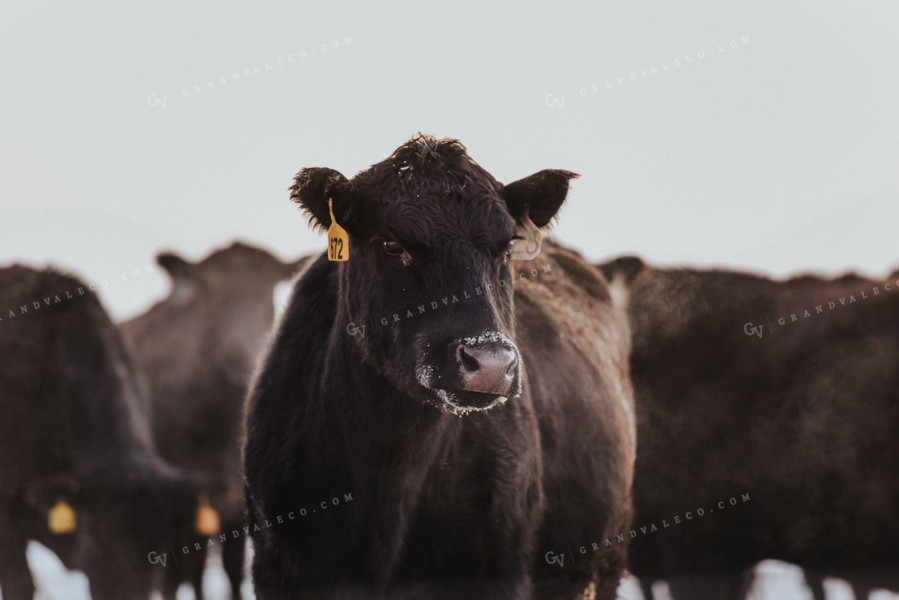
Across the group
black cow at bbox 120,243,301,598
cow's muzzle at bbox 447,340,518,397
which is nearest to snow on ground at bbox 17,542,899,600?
black cow at bbox 120,243,301,598

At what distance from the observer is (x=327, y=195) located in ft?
12.9

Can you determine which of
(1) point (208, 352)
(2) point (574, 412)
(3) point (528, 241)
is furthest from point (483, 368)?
(1) point (208, 352)

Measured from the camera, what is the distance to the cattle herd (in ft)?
12.7

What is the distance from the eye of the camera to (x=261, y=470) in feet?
13.2

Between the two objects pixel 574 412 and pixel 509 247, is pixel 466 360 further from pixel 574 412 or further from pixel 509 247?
pixel 574 412

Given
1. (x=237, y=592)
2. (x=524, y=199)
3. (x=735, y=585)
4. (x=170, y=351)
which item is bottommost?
(x=735, y=585)

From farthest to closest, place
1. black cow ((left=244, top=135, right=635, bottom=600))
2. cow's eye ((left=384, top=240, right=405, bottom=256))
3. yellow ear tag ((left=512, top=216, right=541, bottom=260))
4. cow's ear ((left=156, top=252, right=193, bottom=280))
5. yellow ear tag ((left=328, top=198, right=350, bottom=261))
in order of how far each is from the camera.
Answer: cow's ear ((left=156, top=252, right=193, bottom=280)) < yellow ear tag ((left=512, top=216, right=541, bottom=260)) < yellow ear tag ((left=328, top=198, right=350, bottom=261)) < cow's eye ((left=384, top=240, right=405, bottom=256)) < black cow ((left=244, top=135, right=635, bottom=600))

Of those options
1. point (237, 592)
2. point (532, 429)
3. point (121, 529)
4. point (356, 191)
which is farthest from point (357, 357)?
point (237, 592)

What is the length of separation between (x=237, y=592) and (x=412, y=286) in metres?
6.74

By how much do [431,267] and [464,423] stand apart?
79cm

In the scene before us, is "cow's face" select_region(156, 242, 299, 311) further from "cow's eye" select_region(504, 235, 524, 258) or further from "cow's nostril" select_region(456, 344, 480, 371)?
"cow's nostril" select_region(456, 344, 480, 371)

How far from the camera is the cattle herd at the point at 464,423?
152 inches

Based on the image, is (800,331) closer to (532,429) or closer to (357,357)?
(532,429)

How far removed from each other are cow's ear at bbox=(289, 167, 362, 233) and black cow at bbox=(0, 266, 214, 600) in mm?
3816
